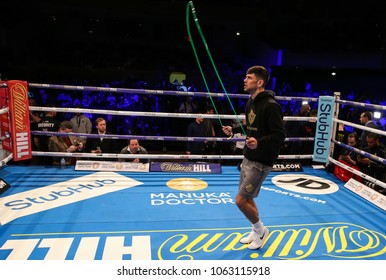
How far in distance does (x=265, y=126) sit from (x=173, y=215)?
54.4 inches

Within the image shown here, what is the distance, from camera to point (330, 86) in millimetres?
13477

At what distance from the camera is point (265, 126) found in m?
2.58

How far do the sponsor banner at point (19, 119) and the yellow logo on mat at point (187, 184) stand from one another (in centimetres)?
191

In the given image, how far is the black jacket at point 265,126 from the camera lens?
8.18 ft

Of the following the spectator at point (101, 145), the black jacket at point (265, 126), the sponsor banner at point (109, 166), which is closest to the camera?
the black jacket at point (265, 126)

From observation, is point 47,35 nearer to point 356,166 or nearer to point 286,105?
point 286,105

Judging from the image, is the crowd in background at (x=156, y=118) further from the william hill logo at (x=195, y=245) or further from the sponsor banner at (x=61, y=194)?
the william hill logo at (x=195, y=245)

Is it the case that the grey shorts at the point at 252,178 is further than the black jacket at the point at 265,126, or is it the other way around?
the grey shorts at the point at 252,178

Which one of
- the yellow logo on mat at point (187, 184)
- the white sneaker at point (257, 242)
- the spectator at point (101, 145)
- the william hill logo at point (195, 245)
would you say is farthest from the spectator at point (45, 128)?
the white sneaker at point (257, 242)

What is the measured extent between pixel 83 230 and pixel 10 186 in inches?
62.5

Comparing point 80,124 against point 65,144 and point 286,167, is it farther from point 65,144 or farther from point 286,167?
point 286,167

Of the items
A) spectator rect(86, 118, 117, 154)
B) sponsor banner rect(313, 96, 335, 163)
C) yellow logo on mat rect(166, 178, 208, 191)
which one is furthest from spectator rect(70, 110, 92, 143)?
sponsor banner rect(313, 96, 335, 163)

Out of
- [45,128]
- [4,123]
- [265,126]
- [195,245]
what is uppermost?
[265,126]

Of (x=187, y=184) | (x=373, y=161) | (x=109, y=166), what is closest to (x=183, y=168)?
(x=187, y=184)
